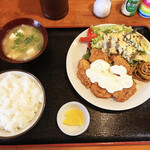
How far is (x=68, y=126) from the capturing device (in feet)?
5.59

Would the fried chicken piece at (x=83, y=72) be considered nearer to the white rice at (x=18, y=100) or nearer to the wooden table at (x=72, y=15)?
the white rice at (x=18, y=100)

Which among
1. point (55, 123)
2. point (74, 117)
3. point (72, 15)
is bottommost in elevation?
point (55, 123)

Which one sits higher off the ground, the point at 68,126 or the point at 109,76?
the point at 109,76

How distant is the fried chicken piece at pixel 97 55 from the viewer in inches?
81.4

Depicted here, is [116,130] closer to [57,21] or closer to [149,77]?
[149,77]

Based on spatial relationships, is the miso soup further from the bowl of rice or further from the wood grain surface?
the wood grain surface

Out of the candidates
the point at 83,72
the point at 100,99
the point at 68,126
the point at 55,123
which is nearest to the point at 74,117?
the point at 68,126

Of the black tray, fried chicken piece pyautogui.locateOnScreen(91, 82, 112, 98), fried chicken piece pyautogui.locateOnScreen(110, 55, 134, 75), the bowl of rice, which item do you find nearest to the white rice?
the bowl of rice

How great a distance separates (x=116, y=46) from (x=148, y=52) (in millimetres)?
469

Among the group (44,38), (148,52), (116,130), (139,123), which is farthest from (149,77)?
(44,38)

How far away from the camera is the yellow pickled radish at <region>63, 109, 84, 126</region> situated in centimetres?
168

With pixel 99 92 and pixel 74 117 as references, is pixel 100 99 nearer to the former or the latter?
pixel 99 92

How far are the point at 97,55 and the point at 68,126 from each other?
1059 millimetres

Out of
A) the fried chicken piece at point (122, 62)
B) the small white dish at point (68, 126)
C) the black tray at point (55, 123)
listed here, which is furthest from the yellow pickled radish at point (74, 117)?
the fried chicken piece at point (122, 62)
